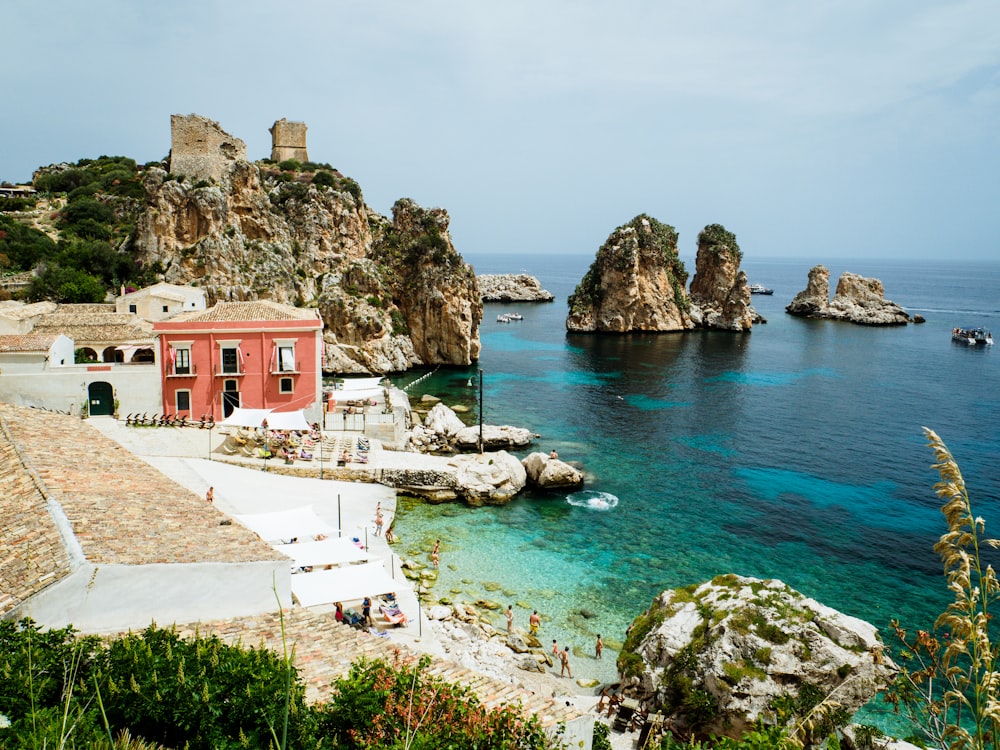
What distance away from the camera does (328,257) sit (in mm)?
58594

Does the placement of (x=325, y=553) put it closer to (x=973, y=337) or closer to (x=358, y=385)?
(x=358, y=385)

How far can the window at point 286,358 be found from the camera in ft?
104

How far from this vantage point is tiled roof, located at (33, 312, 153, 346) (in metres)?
33.9

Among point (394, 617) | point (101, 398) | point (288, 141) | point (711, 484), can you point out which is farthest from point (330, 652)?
point (288, 141)

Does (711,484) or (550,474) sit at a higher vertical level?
(550,474)

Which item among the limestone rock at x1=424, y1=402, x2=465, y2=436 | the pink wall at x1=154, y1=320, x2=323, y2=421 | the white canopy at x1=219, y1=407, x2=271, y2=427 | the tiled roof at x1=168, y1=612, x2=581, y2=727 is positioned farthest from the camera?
the limestone rock at x1=424, y1=402, x2=465, y2=436

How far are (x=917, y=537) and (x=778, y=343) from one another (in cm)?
5672

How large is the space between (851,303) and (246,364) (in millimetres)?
100477

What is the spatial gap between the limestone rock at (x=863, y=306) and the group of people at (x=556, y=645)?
316ft

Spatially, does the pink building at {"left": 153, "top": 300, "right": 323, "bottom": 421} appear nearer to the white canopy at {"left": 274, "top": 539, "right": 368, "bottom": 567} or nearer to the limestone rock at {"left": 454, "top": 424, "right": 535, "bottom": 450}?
the limestone rock at {"left": 454, "top": 424, "right": 535, "bottom": 450}

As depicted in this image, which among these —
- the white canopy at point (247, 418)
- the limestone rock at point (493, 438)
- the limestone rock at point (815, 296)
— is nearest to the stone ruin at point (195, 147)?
the white canopy at point (247, 418)

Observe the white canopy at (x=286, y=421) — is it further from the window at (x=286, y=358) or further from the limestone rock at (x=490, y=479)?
the limestone rock at (x=490, y=479)

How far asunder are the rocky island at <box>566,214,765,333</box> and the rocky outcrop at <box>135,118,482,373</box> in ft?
91.6

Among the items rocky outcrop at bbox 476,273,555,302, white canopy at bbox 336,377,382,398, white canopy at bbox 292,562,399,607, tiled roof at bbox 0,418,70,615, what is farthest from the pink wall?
rocky outcrop at bbox 476,273,555,302
